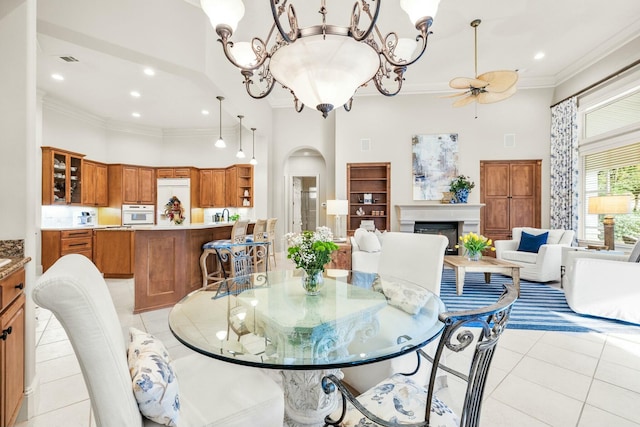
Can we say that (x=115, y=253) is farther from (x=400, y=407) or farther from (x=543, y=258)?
(x=543, y=258)

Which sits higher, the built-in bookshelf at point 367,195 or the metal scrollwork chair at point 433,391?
the built-in bookshelf at point 367,195

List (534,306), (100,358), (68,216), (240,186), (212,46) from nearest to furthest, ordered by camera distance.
Answer: (100,358) < (534,306) < (212,46) < (68,216) < (240,186)

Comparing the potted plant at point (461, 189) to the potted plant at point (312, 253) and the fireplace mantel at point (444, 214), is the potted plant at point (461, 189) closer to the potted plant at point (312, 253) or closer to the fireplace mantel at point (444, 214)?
the fireplace mantel at point (444, 214)

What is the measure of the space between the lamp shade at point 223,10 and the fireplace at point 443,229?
5386 millimetres

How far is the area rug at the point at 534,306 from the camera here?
2.84m

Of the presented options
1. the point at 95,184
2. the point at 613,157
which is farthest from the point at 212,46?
the point at 613,157

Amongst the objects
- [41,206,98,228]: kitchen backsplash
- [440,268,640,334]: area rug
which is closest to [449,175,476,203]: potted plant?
[440,268,640,334]: area rug

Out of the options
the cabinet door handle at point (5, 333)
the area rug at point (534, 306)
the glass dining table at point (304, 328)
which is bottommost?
the area rug at point (534, 306)

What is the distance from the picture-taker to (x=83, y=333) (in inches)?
29.0

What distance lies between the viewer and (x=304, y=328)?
1297mm

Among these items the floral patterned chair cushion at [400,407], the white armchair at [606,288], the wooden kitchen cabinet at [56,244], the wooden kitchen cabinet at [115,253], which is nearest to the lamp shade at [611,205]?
the white armchair at [606,288]

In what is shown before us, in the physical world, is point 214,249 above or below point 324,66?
below

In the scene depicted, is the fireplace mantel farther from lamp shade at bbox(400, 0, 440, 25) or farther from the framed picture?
lamp shade at bbox(400, 0, 440, 25)

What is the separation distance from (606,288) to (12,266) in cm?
471
